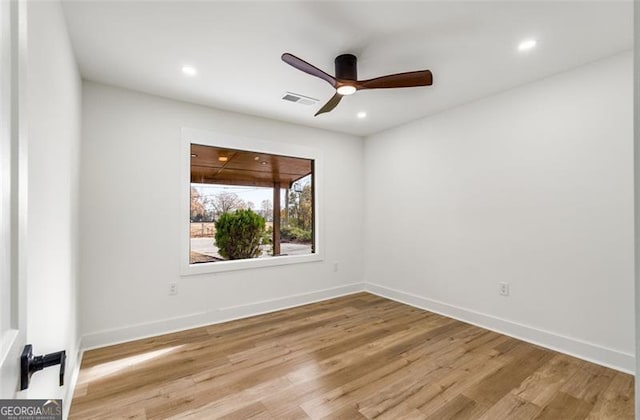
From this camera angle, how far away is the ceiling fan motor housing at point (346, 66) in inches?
93.7

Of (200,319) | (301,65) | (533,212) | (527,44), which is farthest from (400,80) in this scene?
(200,319)

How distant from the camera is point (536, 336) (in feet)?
9.11

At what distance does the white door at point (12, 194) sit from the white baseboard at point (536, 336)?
11.4 ft

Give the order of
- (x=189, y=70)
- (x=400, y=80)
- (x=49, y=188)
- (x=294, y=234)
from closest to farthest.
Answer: (x=49, y=188) → (x=400, y=80) → (x=189, y=70) → (x=294, y=234)

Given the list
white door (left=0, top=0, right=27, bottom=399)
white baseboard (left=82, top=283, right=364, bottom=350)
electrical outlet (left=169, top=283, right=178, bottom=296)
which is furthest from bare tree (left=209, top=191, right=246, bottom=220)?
white door (left=0, top=0, right=27, bottom=399)

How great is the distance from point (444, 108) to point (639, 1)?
10.6ft

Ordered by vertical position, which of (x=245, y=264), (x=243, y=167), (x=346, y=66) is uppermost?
(x=346, y=66)

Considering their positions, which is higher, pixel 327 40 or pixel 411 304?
pixel 327 40

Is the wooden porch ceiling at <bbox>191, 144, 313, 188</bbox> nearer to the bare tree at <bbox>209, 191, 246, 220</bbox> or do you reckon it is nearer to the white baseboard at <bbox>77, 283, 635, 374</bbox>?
the bare tree at <bbox>209, 191, 246, 220</bbox>

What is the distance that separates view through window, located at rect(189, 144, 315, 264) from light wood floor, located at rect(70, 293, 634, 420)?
3.38 feet

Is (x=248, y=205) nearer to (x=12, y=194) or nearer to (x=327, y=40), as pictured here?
(x=327, y=40)

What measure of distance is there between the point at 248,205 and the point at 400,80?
2.41 metres

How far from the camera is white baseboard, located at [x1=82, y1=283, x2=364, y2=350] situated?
9.11 feet

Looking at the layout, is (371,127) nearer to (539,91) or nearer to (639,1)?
(539,91)
